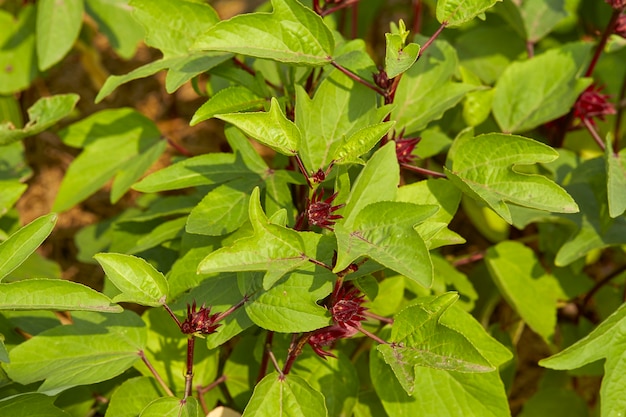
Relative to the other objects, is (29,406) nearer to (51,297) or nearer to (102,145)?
(51,297)

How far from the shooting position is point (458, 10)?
3.73 ft

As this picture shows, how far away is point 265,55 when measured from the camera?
3.71 feet

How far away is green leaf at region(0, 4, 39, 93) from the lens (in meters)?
1.92

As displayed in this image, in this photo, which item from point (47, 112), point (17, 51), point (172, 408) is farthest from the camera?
point (17, 51)

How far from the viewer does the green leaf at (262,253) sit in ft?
3.09

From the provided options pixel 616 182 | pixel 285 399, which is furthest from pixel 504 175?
pixel 285 399

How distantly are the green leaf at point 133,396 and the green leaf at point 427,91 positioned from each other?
635 millimetres

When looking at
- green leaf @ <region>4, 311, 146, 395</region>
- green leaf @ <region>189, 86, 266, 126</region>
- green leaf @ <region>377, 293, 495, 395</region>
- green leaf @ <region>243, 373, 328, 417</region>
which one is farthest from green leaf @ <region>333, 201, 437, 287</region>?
green leaf @ <region>4, 311, 146, 395</region>

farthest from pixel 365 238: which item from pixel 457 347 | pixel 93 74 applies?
pixel 93 74

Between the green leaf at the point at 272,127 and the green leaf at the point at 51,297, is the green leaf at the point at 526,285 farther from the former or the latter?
the green leaf at the point at 51,297

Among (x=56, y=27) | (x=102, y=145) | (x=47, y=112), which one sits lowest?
(x=102, y=145)

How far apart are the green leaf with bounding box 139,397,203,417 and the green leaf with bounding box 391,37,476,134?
1.97 feet

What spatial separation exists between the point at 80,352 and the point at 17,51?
107 cm

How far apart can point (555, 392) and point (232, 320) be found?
0.86 metres
